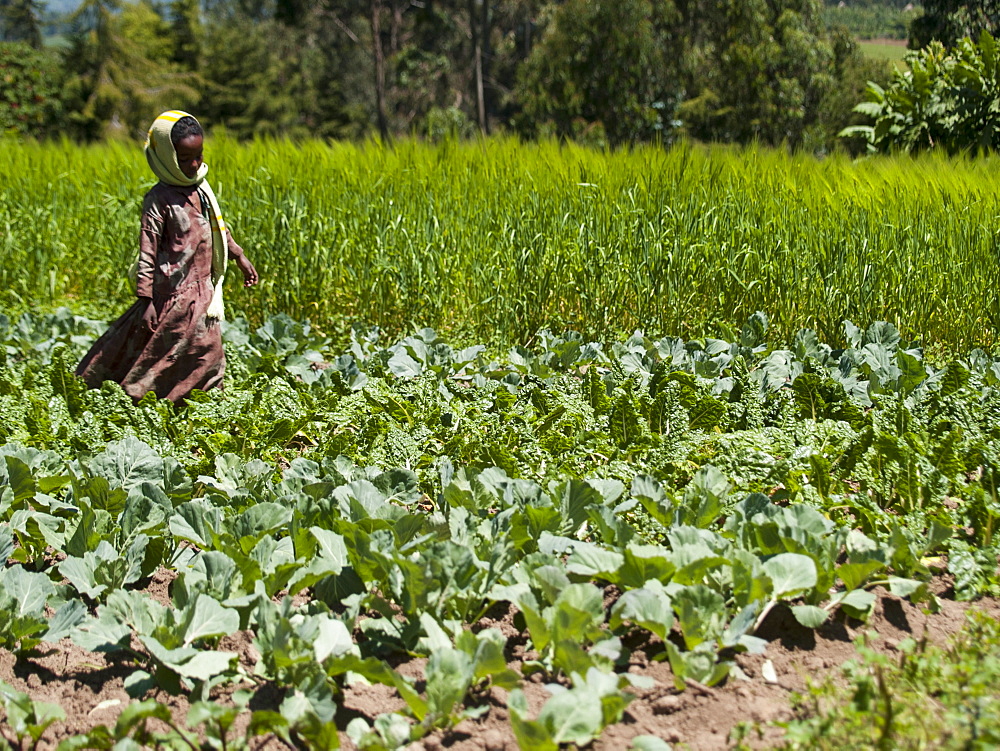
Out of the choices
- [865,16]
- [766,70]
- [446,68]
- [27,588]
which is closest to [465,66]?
[446,68]

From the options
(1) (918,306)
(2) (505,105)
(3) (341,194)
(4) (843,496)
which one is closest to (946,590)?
(4) (843,496)

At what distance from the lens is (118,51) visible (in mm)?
32938

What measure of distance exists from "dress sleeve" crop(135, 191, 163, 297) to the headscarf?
0.42ft

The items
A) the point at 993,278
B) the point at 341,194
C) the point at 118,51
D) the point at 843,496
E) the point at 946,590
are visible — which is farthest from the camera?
the point at 118,51

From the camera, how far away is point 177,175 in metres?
3.88

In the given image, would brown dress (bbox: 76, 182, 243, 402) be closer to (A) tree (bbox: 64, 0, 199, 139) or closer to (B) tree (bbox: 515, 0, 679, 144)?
(B) tree (bbox: 515, 0, 679, 144)

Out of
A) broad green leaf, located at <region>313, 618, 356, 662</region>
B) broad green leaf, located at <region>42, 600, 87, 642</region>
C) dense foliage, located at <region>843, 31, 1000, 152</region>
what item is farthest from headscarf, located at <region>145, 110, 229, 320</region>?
dense foliage, located at <region>843, 31, 1000, 152</region>

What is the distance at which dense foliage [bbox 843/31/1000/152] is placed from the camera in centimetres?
789

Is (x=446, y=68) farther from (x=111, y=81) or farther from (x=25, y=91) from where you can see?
(x=25, y=91)

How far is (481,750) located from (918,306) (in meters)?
3.49

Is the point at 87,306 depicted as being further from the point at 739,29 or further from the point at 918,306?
the point at 739,29

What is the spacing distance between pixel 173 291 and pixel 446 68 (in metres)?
28.7

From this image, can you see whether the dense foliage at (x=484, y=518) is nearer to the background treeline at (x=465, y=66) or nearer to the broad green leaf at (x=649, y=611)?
the broad green leaf at (x=649, y=611)

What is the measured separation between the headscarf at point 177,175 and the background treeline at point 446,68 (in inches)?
121
